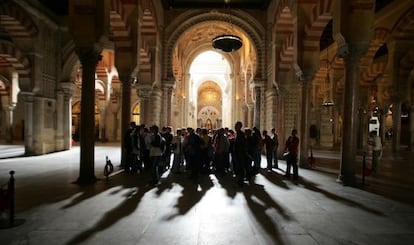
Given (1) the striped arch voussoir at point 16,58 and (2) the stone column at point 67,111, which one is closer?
(1) the striped arch voussoir at point 16,58

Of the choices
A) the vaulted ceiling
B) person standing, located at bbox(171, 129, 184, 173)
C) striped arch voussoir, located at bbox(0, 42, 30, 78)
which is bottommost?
person standing, located at bbox(171, 129, 184, 173)

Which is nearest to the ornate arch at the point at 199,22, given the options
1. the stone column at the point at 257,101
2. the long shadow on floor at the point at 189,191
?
the stone column at the point at 257,101

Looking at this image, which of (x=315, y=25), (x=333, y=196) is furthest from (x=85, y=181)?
(x=315, y=25)

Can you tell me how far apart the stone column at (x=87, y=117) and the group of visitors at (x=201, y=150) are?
1.17 metres

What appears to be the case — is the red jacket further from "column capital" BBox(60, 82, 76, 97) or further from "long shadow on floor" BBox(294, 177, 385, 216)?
"column capital" BBox(60, 82, 76, 97)

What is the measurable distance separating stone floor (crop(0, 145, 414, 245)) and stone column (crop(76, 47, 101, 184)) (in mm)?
328

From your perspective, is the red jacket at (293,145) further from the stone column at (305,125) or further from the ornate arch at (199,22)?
the ornate arch at (199,22)

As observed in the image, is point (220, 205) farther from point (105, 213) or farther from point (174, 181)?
point (174, 181)

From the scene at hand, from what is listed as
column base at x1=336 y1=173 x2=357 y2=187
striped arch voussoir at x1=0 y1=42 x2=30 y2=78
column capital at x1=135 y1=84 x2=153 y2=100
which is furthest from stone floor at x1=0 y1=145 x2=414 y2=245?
striped arch voussoir at x1=0 y1=42 x2=30 y2=78

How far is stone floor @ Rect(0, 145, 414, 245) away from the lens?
318 cm

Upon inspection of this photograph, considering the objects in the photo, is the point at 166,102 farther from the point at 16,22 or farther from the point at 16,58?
the point at 16,22

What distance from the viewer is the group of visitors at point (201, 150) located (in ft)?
19.8

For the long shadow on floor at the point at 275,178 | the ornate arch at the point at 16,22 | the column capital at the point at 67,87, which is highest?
the ornate arch at the point at 16,22

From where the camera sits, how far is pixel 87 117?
611 centimetres
